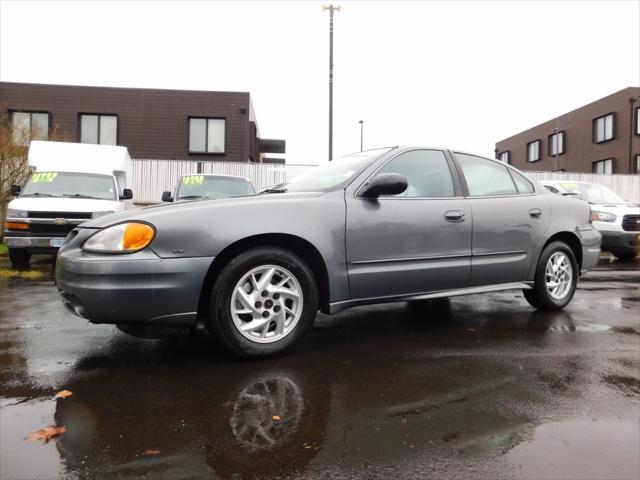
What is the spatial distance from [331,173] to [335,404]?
2.16 meters

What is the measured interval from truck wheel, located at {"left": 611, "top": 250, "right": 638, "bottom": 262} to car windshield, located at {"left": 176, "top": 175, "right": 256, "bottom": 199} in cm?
781

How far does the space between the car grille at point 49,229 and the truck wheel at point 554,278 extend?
6888mm

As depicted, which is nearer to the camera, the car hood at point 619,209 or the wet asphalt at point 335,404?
the wet asphalt at point 335,404

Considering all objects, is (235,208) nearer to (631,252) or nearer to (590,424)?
(590,424)

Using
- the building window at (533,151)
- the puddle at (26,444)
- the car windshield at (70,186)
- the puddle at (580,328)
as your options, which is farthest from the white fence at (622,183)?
the puddle at (26,444)

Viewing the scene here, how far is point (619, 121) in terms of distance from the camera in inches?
1165

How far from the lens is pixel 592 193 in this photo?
37.9 feet

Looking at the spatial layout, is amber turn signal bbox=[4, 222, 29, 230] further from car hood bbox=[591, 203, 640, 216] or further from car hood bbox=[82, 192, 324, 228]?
car hood bbox=[591, 203, 640, 216]

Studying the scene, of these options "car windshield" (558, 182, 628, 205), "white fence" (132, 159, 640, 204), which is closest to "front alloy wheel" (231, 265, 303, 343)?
"car windshield" (558, 182, 628, 205)

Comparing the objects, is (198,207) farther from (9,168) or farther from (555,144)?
(555,144)

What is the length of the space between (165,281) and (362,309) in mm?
2589

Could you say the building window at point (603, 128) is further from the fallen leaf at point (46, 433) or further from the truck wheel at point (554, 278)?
the fallen leaf at point (46, 433)

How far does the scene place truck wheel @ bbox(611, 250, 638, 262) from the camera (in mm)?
10906

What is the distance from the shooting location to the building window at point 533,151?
39.2m
